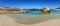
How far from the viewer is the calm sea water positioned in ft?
4.18

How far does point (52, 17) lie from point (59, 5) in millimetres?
175

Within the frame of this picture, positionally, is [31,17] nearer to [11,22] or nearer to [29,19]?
[29,19]

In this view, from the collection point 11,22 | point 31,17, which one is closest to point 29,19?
point 31,17

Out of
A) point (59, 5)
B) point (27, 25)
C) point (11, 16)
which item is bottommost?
point (27, 25)

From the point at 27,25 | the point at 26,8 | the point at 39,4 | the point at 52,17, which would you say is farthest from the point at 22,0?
the point at 52,17

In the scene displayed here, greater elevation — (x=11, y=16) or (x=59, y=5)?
(x=59, y=5)

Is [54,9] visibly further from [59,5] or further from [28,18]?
[28,18]

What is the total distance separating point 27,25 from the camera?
1.30m

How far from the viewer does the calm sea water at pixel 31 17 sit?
1.28m

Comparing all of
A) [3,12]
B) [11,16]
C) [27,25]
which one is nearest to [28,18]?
[27,25]

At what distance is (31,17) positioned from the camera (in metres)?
1.29

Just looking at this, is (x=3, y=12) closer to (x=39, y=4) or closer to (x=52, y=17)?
(x=39, y=4)

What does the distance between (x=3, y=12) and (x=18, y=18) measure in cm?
21

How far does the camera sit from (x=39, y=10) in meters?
1.28
